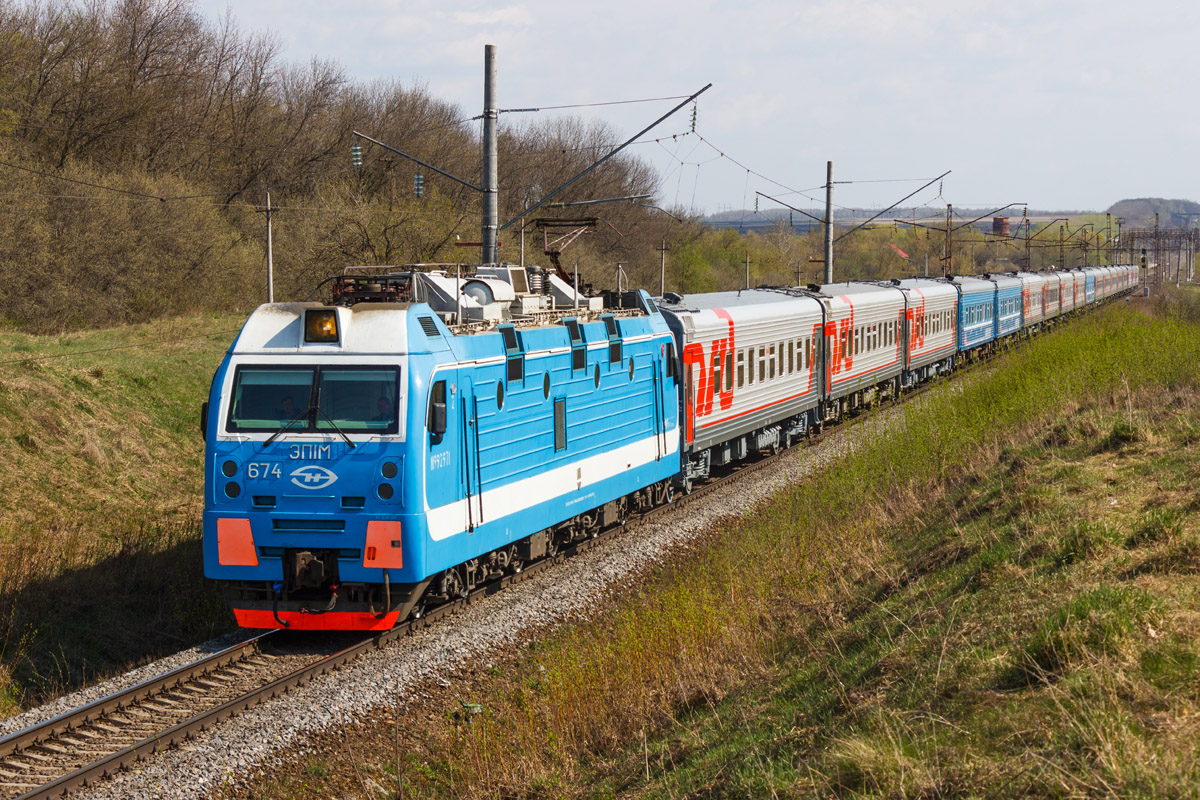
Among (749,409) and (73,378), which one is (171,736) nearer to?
(749,409)

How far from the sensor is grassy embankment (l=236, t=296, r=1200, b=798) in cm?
542

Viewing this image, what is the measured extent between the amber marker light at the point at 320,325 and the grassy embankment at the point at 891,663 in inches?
135

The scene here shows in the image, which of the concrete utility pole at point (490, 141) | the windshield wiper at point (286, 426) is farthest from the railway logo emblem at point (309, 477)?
the concrete utility pole at point (490, 141)

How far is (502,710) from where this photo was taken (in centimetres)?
920

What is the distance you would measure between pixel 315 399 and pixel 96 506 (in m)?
9.97

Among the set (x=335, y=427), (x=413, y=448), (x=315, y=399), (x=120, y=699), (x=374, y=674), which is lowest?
(x=374, y=674)

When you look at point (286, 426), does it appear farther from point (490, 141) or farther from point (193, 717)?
point (490, 141)

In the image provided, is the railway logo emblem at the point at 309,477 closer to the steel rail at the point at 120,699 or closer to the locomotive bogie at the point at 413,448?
the locomotive bogie at the point at 413,448

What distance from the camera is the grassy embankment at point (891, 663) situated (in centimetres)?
542

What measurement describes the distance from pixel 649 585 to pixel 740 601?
2038mm

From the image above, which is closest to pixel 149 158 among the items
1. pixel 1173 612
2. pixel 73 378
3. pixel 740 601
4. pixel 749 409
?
pixel 73 378

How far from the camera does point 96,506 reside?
18188 mm

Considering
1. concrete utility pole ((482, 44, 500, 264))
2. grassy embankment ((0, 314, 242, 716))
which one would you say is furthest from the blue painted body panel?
concrete utility pole ((482, 44, 500, 264))

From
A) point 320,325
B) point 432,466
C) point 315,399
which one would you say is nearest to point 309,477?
point 315,399
